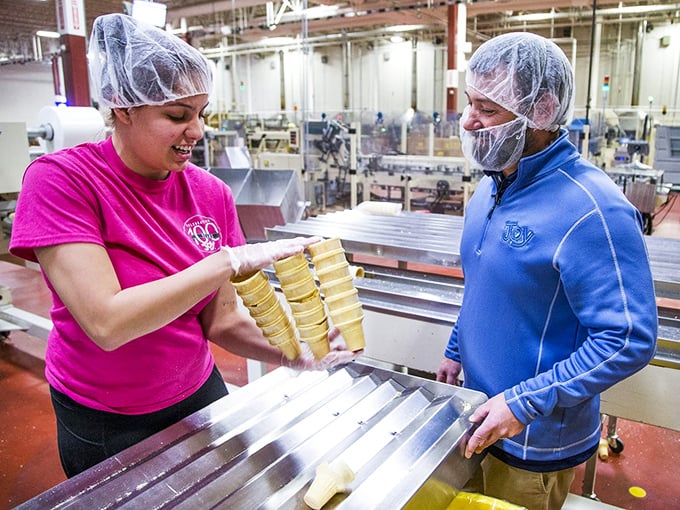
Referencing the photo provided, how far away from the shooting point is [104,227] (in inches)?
39.2

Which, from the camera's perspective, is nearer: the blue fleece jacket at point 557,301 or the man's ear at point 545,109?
the blue fleece jacket at point 557,301

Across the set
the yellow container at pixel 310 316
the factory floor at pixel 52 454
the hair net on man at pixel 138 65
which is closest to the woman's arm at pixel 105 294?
the yellow container at pixel 310 316

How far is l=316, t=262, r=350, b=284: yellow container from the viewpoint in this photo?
1036 millimetres

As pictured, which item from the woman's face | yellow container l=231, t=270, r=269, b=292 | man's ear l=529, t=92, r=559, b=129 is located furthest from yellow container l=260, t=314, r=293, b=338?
man's ear l=529, t=92, r=559, b=129

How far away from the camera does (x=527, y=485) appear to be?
1247mm

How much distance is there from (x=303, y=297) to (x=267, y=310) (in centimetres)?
8

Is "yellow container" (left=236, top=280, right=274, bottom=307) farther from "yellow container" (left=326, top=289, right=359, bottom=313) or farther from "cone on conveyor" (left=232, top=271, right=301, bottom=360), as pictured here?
"yellow container" (left=326, top=289, right=359, bottom=313)

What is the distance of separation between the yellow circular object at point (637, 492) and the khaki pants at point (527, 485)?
46.8 inches

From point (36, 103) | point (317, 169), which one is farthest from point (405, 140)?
point (36, 103)

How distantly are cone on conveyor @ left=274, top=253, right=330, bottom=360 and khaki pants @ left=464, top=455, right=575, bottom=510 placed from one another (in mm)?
569

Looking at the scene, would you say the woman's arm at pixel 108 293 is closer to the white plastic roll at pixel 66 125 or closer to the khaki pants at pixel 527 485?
the khaki pants at pixel 527 485

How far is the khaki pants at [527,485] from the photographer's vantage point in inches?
48.9

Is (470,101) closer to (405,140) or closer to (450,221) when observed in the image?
(450,221)

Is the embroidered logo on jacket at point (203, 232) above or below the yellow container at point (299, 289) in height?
above
